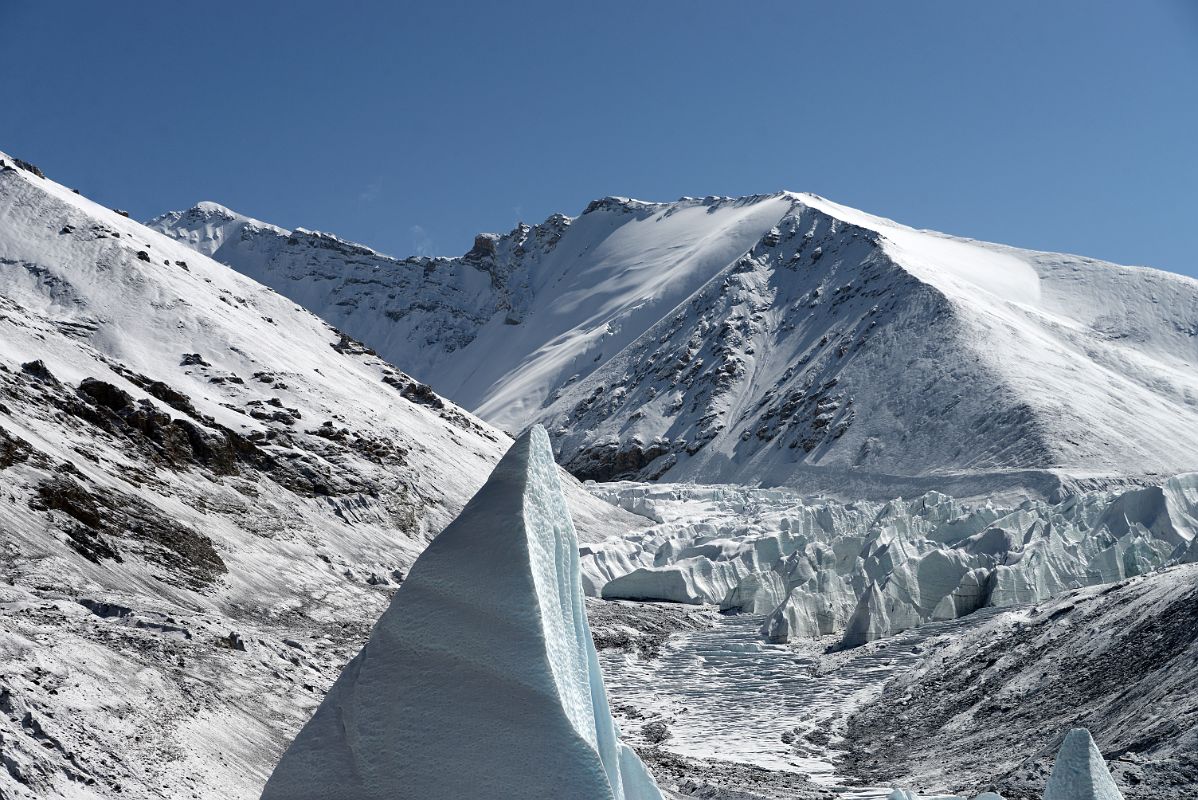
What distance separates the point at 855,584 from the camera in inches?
1321

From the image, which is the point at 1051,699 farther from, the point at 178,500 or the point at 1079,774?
the point at 178,500

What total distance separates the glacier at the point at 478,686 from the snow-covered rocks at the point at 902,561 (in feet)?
74.1

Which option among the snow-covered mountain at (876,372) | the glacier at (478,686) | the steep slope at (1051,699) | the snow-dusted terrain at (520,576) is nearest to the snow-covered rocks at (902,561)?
the snow-dusted terrain at (520,576)

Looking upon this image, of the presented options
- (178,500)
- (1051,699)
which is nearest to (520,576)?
(1051,699)

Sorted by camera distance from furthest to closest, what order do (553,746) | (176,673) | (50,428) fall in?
1. (50,428)
2. (176,673)
3. (553,746)

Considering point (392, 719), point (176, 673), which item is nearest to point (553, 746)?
point (392, 719)

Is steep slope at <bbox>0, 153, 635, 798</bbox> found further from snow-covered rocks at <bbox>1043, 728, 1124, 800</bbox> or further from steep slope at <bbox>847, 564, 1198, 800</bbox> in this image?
steep slope at <bbox>847, 564, 1198, 800</bbox>

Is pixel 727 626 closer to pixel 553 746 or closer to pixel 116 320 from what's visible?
pixel 553 746

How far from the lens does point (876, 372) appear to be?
336ft

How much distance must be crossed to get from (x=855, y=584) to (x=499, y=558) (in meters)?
27.6

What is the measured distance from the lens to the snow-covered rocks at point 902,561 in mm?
29828

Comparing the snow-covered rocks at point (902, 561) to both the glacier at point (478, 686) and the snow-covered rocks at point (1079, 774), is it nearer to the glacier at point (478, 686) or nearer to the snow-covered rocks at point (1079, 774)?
the snow-covered rocks at point (1079, 774)

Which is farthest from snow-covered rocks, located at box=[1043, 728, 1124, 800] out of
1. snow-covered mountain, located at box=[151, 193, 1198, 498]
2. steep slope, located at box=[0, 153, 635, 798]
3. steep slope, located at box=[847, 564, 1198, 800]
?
snow-covered mountain, located at box=[151, 193, 1198, 498]

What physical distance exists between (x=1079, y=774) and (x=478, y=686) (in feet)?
18.0
